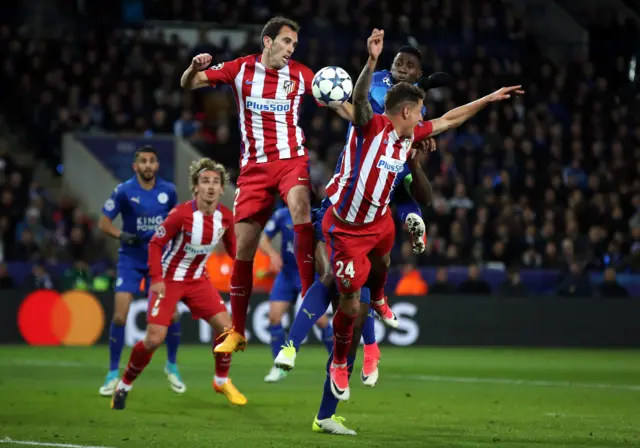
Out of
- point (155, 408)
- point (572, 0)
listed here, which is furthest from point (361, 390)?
point (572, 0)

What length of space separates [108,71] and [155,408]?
48.3ft

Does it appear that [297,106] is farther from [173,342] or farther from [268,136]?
[173,342]

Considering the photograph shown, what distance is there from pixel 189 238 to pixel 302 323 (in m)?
2.76

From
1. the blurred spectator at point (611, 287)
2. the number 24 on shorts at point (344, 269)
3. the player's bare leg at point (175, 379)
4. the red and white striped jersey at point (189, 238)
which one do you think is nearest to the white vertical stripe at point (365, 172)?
the number 24 on shorts at point (344, 269)

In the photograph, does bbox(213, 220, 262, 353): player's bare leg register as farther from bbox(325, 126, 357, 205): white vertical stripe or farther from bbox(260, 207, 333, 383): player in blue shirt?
bbox(260, 207, 333, 383): player in blue shirt

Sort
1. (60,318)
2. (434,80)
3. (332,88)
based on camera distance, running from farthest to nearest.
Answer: (60,318) → (434,80) → (332,88)

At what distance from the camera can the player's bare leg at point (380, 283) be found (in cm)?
919

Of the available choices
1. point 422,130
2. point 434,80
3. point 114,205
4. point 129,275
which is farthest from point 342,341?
point 114,205

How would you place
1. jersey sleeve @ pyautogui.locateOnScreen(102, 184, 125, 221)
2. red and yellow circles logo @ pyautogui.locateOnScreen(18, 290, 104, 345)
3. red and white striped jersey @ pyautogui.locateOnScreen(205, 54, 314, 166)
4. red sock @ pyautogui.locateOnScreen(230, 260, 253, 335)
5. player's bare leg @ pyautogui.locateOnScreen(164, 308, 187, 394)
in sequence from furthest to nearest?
red and yellow circles logo @ pyautogui.locateOnScreen(18, 290, 104, 345), jersey sleeve @ pyautogui.locateOnScreen(102, 184, 125, 221), player's bare leg @ pyautogui.locateOnScreen(164, 308, 187, 394), red sock @ pyautogui.locateOnScreen(230, 260, 253, 335), red and white striped jersey @ pyautogui.locateOnScreen(205, 54, 314, 166)

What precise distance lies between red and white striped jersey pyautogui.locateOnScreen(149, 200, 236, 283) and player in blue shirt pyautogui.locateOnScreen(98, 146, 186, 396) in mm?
1382

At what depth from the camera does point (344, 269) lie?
8.77 meters

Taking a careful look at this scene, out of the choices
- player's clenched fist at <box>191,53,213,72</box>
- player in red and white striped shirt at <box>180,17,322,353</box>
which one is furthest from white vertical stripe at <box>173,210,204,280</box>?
player's clenched fist at <box>191,53,213,72</box>

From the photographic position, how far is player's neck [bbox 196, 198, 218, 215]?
11578mm

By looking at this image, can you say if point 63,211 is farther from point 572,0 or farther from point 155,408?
point 572,0
